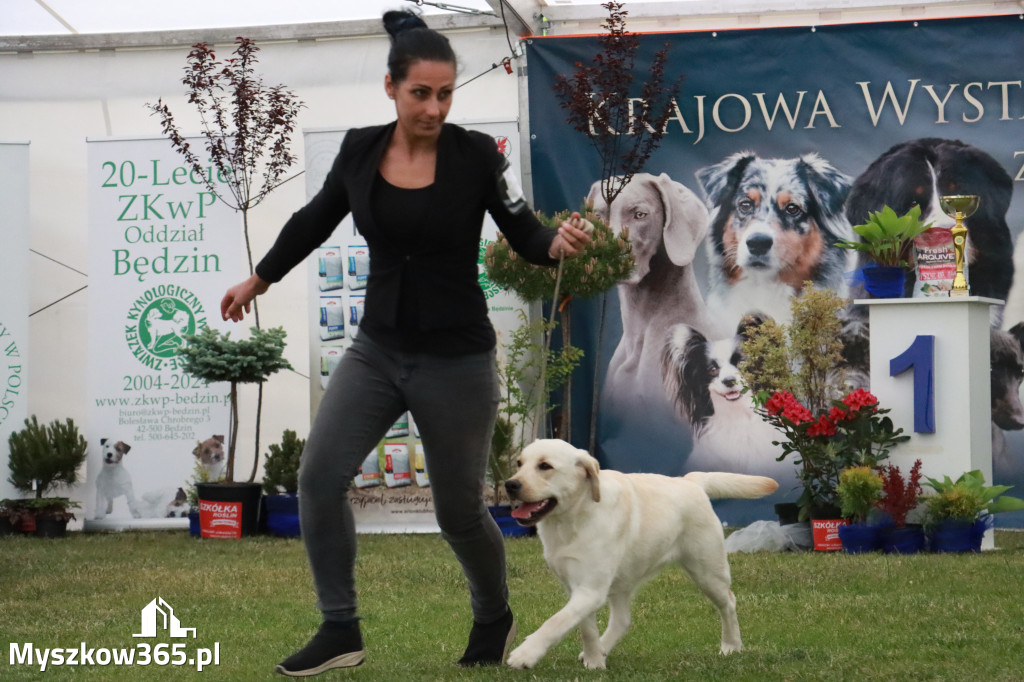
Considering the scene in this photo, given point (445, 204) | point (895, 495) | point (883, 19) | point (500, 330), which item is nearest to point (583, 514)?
point (445, 204)

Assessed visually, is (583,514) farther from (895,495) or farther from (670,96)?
(670,96)

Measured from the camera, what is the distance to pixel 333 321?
32.2 ft

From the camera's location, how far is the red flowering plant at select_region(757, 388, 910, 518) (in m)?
7.87

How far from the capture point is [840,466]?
25.8ft

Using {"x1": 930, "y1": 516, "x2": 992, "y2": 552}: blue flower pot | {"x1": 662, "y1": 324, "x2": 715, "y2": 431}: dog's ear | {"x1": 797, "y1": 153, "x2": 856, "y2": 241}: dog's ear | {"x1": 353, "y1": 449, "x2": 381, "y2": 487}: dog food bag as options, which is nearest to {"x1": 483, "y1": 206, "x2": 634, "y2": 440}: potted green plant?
{"x1": 662, "y1": 324, "x2": 715, "y2": 431}: dog's ear

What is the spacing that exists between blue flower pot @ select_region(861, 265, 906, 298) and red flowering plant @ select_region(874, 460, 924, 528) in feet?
3.78

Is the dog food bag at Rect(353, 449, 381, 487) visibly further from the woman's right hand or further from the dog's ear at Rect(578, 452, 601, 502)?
the woman's right hand

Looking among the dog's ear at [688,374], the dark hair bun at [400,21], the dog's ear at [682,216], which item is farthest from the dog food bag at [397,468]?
the dark hair bun at [400,21]

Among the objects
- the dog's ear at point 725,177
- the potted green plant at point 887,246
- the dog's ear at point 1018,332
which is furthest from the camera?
the dog's ear at point 725,177

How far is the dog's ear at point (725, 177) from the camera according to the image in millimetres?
9992

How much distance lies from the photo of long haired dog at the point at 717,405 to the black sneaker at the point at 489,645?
6.06 meters

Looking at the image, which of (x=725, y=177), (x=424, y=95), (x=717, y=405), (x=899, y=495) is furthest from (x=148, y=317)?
(x=424, y=95)

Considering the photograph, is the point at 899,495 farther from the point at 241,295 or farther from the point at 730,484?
the point at 241,295

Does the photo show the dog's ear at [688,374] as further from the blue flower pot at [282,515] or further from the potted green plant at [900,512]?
the blue flower pot at [282,515]
